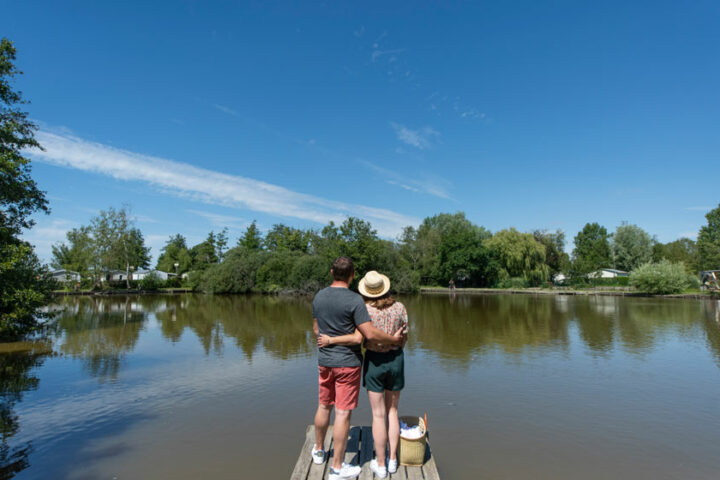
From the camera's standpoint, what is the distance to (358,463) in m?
3.80

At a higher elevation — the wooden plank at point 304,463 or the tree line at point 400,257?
the tree line at point 400,257

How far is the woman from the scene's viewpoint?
3.61m

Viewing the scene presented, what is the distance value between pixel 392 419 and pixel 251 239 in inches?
2456

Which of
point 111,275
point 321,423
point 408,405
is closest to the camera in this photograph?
point 321,423

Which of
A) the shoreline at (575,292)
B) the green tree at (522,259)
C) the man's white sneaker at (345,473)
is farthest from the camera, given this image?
the green tree at (522,259)

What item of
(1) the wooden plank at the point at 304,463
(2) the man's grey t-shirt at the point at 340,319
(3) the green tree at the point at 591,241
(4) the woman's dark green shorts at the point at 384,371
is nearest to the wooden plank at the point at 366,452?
(1) the wooden plank at the point at 304,463

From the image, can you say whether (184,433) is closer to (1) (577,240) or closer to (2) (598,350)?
(2) (598,350)

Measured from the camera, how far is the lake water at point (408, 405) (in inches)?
194

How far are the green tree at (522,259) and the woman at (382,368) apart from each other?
4609cm

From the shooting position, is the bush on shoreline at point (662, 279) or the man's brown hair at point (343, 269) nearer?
the man's brown hair at point (343, 269)

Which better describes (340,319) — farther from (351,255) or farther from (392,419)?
(351,255)

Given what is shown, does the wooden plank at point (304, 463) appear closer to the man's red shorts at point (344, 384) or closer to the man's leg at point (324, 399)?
the man's leg at point (324, 399)

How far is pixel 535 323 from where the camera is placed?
17.8 metres

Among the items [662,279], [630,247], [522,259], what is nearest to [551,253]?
[630,247]
